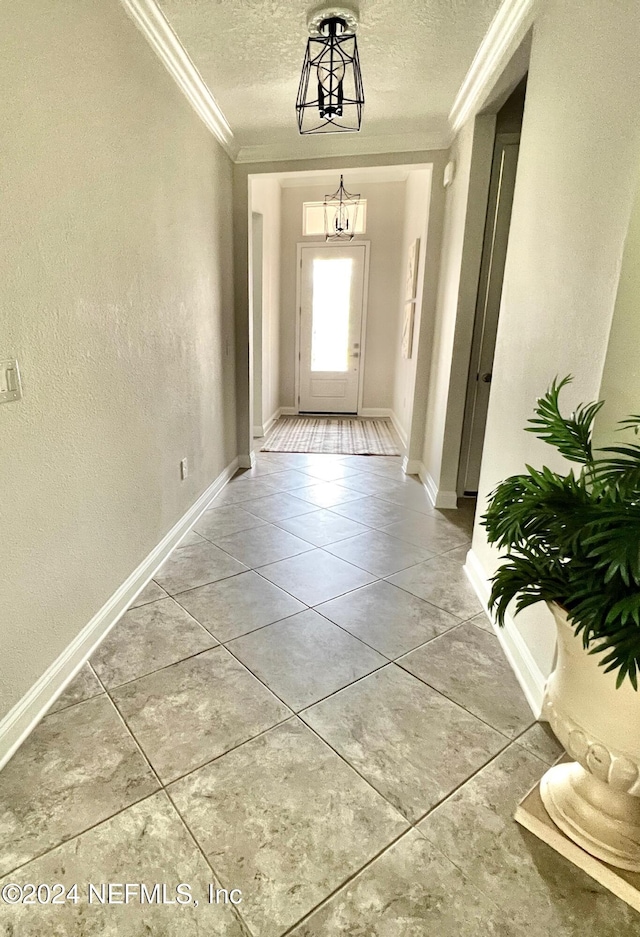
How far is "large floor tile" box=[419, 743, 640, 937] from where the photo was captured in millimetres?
1054

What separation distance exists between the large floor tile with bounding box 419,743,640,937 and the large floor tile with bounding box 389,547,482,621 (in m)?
0.89

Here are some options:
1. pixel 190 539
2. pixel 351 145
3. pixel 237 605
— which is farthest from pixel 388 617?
pixel 351 145

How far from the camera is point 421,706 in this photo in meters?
1.66

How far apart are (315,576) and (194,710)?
1.03 meters

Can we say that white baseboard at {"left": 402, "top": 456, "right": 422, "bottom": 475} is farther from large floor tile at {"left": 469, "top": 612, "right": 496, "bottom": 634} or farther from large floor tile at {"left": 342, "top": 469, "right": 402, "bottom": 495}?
large floor tile at {"left": 469, "top": 612, "right": 496, "bottom": 634}

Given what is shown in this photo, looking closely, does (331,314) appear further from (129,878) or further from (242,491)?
(129,878)

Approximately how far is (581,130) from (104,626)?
2466mm

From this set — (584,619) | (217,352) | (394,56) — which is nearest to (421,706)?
(584,619)

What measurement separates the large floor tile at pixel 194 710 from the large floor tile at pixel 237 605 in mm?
213

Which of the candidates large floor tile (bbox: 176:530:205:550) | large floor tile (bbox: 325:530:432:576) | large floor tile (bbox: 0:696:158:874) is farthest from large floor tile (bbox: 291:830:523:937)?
large floor tile (bbox: 176:530:205:550)

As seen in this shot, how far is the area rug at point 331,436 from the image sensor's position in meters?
5.11

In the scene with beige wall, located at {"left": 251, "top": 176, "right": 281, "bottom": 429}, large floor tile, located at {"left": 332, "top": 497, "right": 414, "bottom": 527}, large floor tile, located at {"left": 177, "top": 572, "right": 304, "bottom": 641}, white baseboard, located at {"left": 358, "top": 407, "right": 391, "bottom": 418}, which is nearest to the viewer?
large floor tile, located at {"left": 177, "top": 572, "right": 304, "bottom": 641}

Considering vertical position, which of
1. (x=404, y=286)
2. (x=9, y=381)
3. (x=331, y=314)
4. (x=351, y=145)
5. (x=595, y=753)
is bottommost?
(x=595, y=753)

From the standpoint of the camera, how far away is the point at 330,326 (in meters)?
6.61
